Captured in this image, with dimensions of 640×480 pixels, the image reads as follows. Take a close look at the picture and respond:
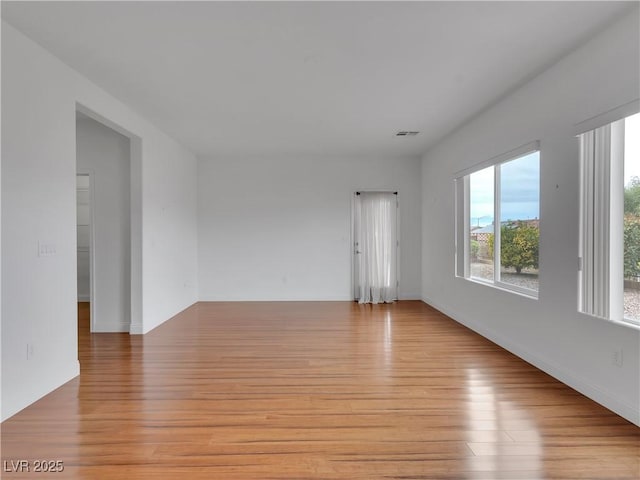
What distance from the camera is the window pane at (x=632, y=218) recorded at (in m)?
2.61

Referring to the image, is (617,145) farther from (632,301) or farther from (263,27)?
(263,27)

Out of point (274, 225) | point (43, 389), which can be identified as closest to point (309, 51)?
point (43, 389)

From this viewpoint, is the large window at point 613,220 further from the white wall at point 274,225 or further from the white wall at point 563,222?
the white wall at point 274,225

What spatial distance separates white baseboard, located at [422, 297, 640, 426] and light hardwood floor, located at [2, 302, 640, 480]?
0.22 feet

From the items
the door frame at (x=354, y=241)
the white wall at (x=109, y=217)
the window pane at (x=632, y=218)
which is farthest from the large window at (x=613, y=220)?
the white wall at (x=109, y=217)

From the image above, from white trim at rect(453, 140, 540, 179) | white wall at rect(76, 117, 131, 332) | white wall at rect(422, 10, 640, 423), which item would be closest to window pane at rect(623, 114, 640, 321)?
white wall at rect(422, 10, 640, 423)

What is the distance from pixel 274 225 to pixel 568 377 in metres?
5.43

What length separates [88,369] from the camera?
3613 millimetres

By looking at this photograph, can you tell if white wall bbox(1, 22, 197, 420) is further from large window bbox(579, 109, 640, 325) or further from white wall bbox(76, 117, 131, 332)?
large window bbox(579, 109, 640, 325)

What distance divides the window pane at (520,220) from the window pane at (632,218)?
0.98m

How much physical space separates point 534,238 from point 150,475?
3.86 metres

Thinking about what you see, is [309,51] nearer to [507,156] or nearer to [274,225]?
[507,156]

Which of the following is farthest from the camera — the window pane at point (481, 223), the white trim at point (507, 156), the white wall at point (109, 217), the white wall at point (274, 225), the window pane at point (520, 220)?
the white wall at point (274, 225)

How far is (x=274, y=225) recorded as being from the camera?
7398mm
